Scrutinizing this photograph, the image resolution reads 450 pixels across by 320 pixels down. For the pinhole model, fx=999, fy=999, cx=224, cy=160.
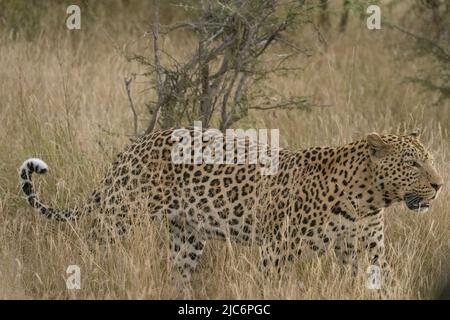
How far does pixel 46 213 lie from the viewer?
684cm

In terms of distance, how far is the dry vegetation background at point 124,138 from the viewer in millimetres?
6148

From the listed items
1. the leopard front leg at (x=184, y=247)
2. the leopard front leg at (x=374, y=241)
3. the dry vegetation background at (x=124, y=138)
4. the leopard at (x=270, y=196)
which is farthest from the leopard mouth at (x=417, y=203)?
the leopard front leg at (x=184, y=247)

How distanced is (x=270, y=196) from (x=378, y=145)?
748 millimetres

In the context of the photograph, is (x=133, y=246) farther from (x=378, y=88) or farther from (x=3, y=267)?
(x=378, y=88)

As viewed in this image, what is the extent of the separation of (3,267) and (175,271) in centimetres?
112

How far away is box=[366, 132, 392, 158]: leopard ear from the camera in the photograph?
239 inches

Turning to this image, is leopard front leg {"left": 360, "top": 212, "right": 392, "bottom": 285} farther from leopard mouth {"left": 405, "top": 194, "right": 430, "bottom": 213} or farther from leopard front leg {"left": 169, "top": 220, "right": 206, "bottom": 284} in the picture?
leopard front leg {"left": 169, "top": 220, "right": 206, "bottom": 284}

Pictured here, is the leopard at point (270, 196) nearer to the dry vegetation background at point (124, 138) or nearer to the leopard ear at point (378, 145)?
the leopard ear at point (378, 145)

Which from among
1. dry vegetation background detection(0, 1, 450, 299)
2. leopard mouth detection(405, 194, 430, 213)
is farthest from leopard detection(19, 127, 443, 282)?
dry vegetation background detection(0, 1, 450, 299)

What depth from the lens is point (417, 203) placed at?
5.99m

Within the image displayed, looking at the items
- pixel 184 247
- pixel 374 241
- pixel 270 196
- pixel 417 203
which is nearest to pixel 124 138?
pixel 184 247

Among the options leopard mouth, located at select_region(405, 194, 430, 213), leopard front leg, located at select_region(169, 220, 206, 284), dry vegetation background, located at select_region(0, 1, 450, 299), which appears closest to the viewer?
leopard mouth, located at select_region(405, 194, 430, 213)

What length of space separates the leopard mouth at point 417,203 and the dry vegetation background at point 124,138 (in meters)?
0.39

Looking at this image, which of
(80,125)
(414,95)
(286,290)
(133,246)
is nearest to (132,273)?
(133,246)
